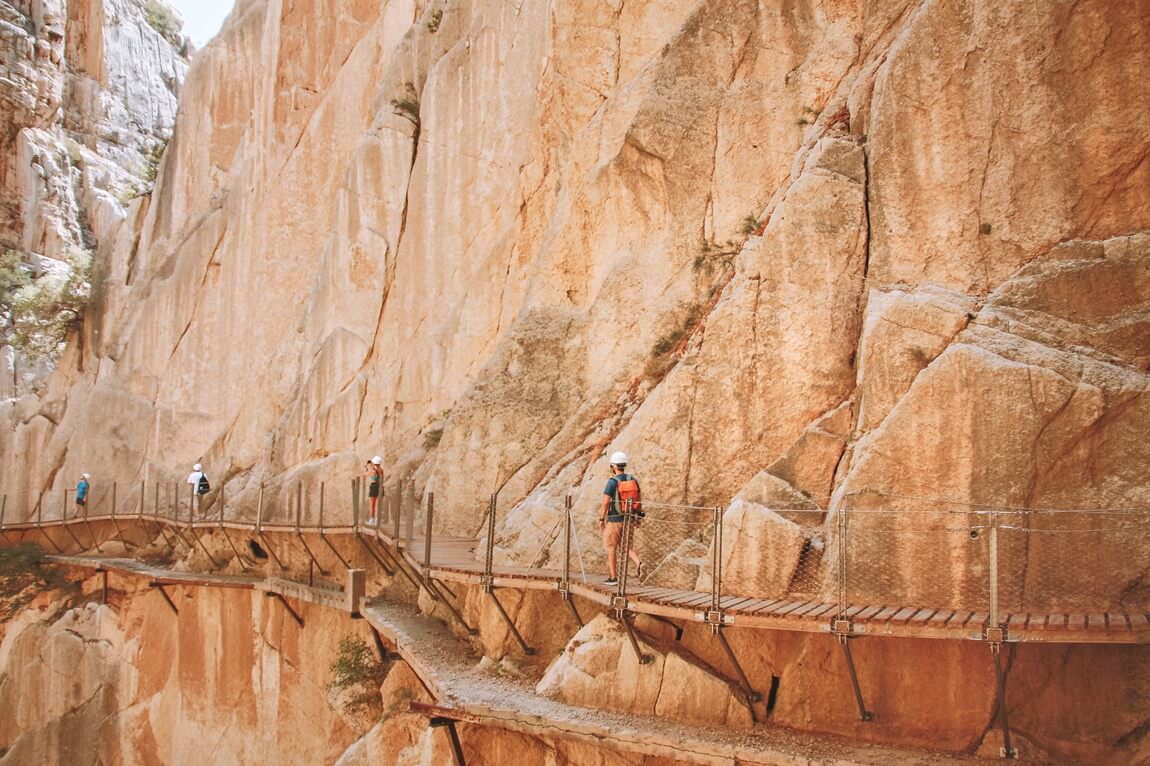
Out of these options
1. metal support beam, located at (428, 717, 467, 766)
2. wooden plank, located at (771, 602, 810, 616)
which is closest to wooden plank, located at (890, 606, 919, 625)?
wooden plank, located at (771, 602, 810, 616)

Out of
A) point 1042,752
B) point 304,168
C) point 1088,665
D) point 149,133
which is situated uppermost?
point 149,133

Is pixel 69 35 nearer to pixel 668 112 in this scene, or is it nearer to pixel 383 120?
pixel 383 120

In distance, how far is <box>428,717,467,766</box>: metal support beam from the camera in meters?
10.3

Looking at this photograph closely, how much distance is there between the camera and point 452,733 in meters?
10.4

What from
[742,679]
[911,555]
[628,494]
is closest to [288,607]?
[628,494]

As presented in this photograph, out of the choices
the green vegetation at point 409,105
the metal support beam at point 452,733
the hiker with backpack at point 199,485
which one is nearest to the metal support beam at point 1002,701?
the metal support beam at point 452,733

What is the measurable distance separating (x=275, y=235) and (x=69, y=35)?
27.1 metres

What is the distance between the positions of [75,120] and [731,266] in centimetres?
4265

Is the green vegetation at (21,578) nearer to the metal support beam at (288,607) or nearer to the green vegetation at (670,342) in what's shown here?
the metal support beam at (288,607)

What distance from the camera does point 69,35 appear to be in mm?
46406

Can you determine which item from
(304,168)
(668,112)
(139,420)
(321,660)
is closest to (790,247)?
(668,112)

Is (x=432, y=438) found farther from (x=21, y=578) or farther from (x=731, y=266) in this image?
(x=21, y=578)

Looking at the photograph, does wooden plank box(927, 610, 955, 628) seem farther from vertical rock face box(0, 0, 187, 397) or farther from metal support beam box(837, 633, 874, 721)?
vertical rock face box(0, 0, 187, 397)

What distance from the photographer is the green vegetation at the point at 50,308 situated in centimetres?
3578
